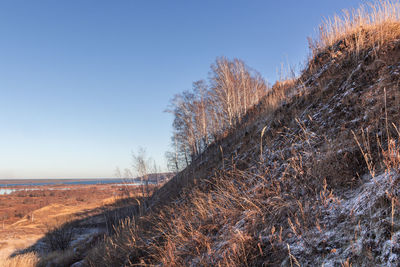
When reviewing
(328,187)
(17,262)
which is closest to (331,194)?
(328,187)

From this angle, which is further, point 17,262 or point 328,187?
point 17,262

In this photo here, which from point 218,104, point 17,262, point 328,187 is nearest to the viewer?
point 328,187

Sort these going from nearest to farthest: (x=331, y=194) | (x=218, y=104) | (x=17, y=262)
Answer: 1. (x=331, y=194)
2. (x=17, y=262)
3. (x=218, y=104)

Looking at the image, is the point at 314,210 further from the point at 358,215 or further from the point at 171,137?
the point at 171,137

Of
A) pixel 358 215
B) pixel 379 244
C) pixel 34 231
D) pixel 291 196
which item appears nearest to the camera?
pixel 379 244

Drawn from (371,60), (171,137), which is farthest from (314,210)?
(171,137)

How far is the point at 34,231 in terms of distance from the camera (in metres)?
25.5

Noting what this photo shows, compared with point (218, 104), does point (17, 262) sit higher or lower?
lower

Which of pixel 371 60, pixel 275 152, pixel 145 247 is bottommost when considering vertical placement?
pixel 145 247

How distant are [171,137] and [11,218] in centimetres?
3325

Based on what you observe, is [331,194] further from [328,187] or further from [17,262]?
[17,262]

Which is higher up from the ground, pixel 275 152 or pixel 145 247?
pixel 275 152

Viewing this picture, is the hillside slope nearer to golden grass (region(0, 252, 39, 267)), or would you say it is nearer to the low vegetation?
the low vegetation

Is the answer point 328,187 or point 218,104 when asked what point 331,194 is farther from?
point 218,104
